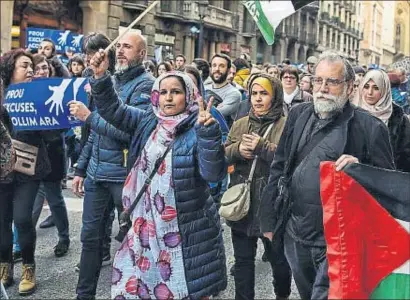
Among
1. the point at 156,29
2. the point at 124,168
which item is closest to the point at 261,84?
the point at 124,168

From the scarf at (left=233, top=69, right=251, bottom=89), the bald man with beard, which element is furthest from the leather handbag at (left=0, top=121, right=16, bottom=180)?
the scarf at (left=233, top=69, right=251, bottom=89)

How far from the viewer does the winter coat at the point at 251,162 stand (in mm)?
4523

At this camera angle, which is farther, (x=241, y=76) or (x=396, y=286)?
(x=241, y=76)

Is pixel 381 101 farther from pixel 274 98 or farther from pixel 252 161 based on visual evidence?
pixel 252 161

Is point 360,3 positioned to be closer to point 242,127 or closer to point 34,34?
point 34,34

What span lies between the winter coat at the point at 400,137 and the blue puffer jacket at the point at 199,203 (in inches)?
57.4

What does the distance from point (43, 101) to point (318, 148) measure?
2818 millimetres

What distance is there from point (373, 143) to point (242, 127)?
4.91ft

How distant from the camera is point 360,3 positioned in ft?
270

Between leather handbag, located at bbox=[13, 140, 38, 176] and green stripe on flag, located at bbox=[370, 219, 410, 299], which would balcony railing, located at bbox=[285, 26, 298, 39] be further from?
green stripe on flag, located at bbox=[370, 219, 410, 299]

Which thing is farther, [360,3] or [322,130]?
[360,3]

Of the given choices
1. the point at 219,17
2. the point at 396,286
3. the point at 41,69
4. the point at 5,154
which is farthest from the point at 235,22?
the point at 396,286

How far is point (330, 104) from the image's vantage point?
340 centimetres

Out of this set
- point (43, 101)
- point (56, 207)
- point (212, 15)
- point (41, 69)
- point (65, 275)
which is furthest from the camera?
point (212, 15)
